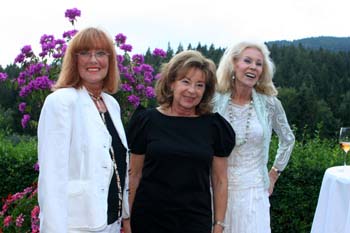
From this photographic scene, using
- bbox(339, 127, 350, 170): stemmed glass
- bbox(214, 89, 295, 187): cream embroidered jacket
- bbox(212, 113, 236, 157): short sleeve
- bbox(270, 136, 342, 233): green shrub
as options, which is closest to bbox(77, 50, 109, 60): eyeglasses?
bbox(212, 113, 236, 157): short sleeve

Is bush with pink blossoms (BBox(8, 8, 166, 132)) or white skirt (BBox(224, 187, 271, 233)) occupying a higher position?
→ bush with pink blossoms (BBox(8, 8, 166, 132))

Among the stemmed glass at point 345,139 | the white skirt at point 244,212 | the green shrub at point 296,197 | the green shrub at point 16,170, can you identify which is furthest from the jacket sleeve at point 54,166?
the green shrub at point 16,170

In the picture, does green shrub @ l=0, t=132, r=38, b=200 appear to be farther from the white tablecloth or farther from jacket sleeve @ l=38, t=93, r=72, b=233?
jacket sleeve @ l=38, t=93, r=72, b=233

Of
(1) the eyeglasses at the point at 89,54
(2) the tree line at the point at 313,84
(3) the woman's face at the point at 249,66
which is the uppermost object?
(1) the eyeglasses at the point at 89,54

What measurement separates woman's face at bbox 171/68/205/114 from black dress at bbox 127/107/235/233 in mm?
91

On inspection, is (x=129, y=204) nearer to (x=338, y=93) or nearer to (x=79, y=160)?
(x=79, y=160)

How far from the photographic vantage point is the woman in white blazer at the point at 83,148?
210cm

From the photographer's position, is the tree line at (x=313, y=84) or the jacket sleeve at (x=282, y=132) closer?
the jacket sleeve at (x=282, y=132)

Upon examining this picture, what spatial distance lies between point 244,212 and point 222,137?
614mm

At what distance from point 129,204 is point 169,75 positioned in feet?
2.36

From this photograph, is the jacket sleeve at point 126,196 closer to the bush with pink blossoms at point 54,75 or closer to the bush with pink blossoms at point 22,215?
the bush with pink blossoms at point 22,215

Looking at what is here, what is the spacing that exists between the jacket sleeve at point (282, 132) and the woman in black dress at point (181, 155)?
845mm

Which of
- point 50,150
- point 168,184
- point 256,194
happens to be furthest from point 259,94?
point 50,150

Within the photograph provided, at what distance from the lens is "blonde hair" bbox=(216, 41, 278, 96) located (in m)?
3.22
